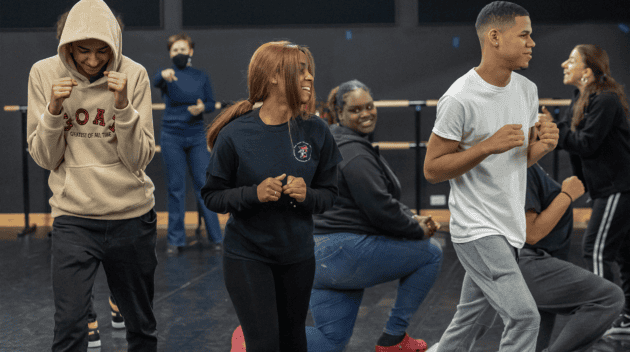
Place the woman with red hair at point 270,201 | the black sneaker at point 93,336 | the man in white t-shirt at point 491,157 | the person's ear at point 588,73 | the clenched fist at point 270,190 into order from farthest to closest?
the person's ear at point 588,73 < the black sneaker at point 93,336 < the man in white t-shirt at point 491,157 < the woman with red hair at point 270,201 < the clenched fist at point 270,190

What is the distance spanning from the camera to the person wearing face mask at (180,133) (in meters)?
5.06

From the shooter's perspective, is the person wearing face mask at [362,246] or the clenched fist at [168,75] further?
the clenched fist at [168,75]

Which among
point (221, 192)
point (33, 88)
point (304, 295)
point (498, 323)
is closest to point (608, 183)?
point (498, 323)

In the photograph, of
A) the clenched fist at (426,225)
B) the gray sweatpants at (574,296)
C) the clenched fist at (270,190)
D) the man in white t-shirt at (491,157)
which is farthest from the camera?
the clenched fist at (426,225)

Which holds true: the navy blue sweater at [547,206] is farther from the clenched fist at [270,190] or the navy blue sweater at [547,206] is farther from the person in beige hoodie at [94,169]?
the person in beige hoodie at [94,169]

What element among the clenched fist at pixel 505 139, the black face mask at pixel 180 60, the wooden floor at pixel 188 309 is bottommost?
the wooden floor at pixel 188 309

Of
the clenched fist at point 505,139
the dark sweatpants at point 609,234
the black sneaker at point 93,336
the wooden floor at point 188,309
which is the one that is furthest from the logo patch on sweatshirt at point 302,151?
the dark sweatpants at point 609,234

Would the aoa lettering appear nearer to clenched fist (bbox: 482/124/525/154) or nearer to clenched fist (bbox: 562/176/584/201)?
clenched fist (bbox: 482/124/525/154)

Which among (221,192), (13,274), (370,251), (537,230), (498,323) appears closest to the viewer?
(221,192)

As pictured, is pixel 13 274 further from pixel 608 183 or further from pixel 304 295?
pixel 608 183

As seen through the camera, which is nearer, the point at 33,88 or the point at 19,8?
the point at 33,88

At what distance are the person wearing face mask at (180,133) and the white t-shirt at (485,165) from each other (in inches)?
129

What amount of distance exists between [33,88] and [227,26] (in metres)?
4.42

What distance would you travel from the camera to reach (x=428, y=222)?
2684 millimetres
